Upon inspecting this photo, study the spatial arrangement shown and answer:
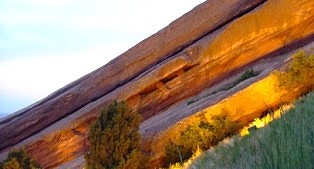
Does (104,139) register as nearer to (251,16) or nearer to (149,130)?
(149,130)

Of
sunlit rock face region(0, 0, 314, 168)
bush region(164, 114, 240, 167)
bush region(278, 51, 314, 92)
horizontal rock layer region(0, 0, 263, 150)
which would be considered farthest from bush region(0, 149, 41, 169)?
bush region(278, 51, 314, 92)

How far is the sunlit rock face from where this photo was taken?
24872 millimetres

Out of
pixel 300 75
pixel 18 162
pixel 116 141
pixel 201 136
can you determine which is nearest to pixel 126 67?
pixel 18 162

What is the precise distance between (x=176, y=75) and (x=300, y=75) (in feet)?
36.8

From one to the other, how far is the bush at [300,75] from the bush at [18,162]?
13178mm

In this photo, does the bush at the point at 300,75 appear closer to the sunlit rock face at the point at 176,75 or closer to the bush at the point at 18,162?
the sunlit rock face at the point at 176,75

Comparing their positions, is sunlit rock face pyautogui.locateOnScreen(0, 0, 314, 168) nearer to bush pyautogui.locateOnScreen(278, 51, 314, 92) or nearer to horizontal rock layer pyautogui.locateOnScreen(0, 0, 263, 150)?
horizontal rock layer pyautogui.locateOnScreen(0, 0, 263, 150)

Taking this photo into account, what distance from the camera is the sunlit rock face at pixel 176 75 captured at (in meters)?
24.9

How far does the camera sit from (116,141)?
21.3 meters

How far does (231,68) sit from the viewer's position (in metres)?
29.1

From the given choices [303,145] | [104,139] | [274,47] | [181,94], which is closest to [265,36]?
[274,47]

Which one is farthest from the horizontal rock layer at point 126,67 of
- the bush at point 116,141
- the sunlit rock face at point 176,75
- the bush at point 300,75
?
the bush at point 116,141

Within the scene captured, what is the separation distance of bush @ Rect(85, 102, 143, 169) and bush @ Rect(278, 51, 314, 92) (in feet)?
21.5

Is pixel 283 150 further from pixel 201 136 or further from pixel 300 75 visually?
pixel 300 75
